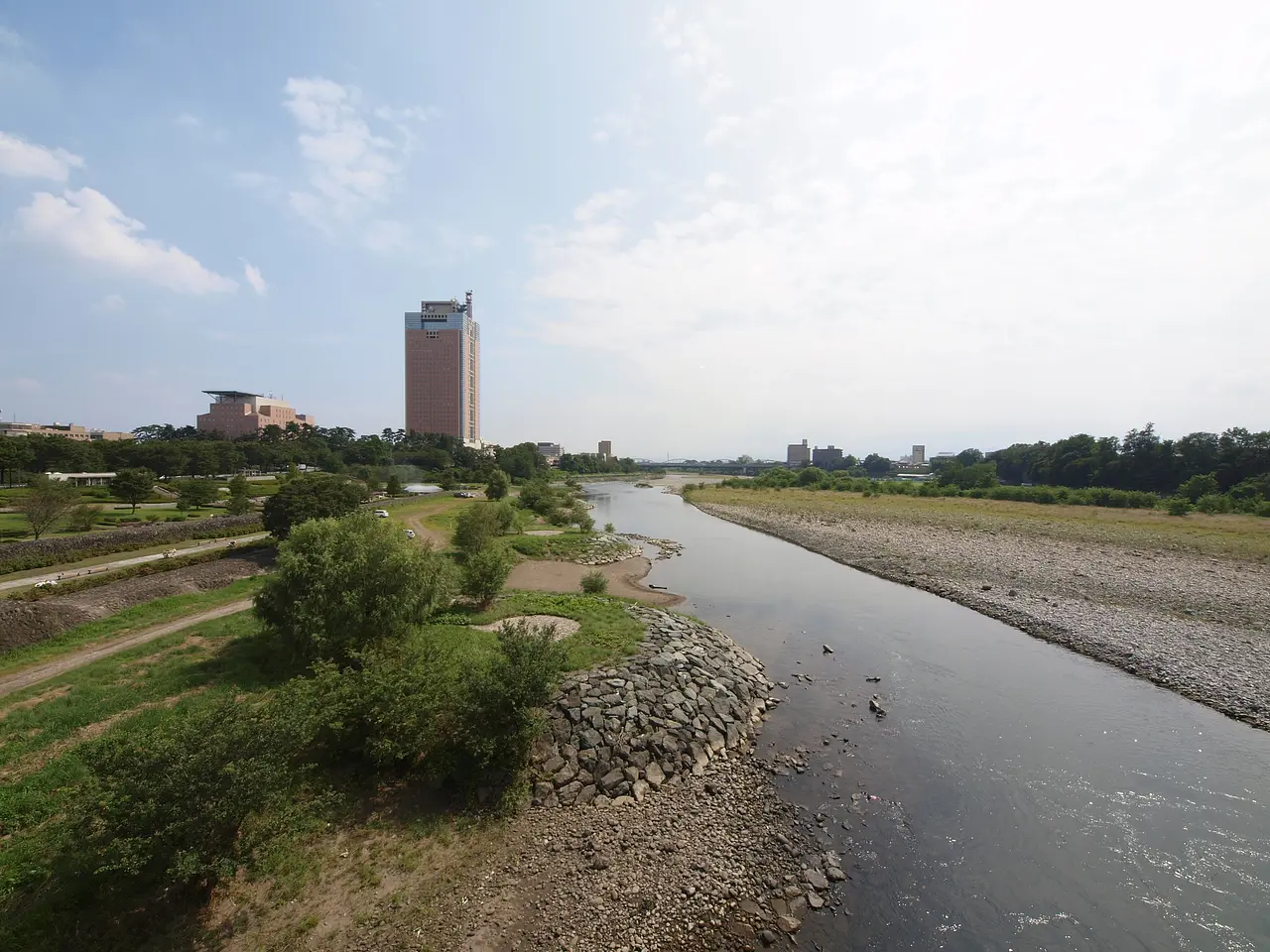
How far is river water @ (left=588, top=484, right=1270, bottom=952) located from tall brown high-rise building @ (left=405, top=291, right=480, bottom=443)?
171 meters

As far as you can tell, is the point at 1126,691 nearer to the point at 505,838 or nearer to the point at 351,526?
the point at 505,838

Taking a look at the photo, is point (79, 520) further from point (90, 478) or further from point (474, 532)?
point (90, 478)

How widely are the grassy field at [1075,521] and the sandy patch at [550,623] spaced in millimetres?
44190

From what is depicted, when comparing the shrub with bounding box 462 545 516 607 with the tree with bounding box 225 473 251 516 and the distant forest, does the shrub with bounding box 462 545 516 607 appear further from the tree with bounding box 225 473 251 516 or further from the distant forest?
the distant forest

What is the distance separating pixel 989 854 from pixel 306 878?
1260cm

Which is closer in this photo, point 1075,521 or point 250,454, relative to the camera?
point 1075,521

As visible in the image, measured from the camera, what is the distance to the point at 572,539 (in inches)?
1700

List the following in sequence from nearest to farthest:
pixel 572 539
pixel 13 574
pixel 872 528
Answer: pixel 13 574 < pixel 572 539 < pixel 872 528

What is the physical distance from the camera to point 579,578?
3155 cm

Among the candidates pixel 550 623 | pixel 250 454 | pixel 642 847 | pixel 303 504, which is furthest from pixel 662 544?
pixel 250 454

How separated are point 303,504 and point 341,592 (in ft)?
69.0

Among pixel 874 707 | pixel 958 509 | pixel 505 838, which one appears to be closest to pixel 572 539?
pixel 874 707

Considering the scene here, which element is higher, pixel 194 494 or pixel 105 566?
pixel 194 494

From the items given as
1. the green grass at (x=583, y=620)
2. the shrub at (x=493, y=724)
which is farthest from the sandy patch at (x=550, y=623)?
the shrub at (x=493, y=724)
